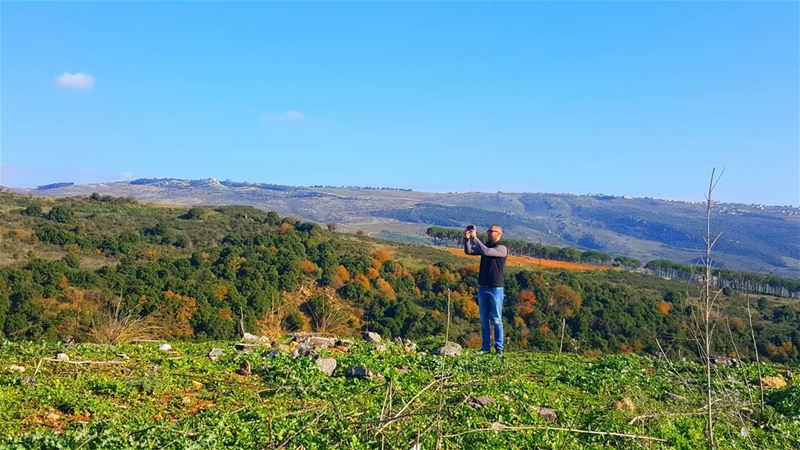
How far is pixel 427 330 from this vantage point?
92.4 ft

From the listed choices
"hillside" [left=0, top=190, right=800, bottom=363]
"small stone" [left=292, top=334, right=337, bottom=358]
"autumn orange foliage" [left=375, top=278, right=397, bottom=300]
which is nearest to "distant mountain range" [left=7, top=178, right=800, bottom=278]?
"hillside" [left=0, top=190, right=800, bottom=363]

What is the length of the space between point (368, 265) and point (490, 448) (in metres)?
30.5

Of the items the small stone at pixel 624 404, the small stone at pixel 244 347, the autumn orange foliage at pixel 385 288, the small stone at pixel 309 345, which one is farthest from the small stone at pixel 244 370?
the autumn orange foliage at pixel 385 288

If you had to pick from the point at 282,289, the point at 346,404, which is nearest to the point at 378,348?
the point at 346,404

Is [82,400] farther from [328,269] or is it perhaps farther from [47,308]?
[328,269]

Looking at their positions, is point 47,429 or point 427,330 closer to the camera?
point 47,429

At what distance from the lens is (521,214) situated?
17825cm

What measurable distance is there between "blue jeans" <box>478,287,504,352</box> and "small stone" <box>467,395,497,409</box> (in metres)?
3.77

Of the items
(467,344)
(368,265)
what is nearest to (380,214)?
(368,265)

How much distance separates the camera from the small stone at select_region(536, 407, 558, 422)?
21.1 feet

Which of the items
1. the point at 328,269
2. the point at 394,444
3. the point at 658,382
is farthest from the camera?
the point at 328,269

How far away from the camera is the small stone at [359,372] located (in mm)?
7844

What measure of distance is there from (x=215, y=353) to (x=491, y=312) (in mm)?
4398

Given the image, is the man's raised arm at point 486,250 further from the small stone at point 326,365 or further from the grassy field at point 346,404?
the small stone at point 326,365
